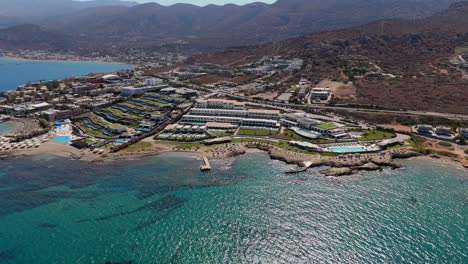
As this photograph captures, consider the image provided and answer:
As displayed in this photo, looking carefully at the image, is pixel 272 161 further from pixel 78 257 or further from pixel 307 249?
pixel 78 257

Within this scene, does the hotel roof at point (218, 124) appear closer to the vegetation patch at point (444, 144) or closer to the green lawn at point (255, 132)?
the green lawn at point (255, 132)

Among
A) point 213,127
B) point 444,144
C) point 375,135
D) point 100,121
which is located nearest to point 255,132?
point 213,127

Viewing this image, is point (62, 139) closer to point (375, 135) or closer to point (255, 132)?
point (255, 132)

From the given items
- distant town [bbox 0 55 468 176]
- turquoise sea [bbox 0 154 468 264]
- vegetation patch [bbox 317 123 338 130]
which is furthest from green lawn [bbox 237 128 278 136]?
turquoise sea [bbox 0 154 468 264]

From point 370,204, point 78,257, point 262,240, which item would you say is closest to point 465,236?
point 370,204

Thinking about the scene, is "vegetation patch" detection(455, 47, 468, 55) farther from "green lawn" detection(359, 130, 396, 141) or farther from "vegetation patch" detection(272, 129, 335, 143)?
"vegetation patch" detection(272, 129, 335, 143)
